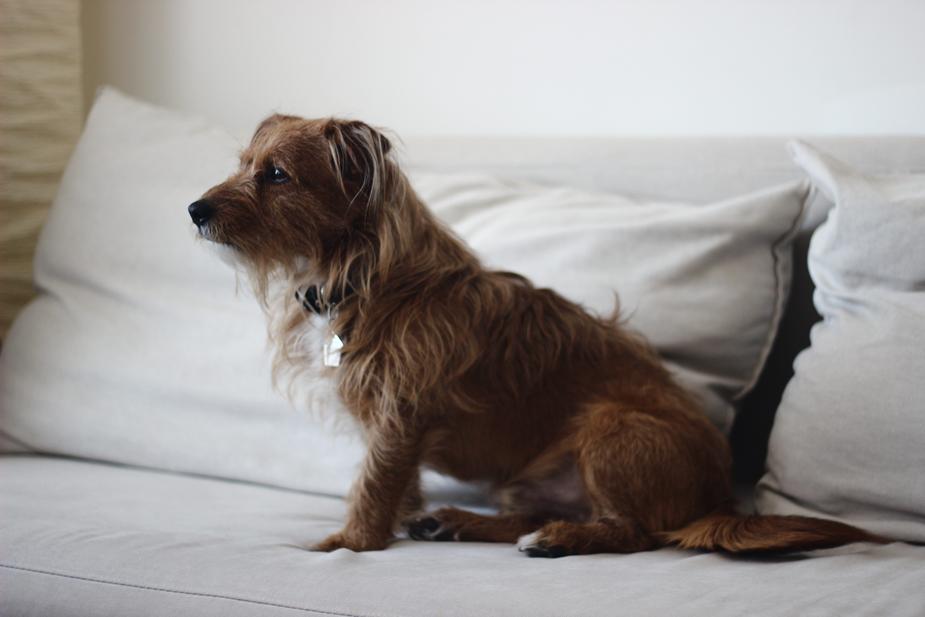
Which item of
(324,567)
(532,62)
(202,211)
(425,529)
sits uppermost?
(532,62)

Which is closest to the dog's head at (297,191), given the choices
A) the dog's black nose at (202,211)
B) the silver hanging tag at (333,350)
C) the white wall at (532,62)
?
the dog's black nose at (202,211)

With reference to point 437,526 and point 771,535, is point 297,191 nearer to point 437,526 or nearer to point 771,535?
point 437,526

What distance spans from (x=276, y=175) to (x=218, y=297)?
0.58 meters

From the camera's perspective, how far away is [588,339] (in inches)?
63.9

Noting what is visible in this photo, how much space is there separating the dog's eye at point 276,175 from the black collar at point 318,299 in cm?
18

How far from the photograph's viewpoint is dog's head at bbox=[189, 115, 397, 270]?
1.41 metres

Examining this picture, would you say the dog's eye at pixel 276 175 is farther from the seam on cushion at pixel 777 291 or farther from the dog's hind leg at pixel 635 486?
the seam on cushion at pixel 777 291

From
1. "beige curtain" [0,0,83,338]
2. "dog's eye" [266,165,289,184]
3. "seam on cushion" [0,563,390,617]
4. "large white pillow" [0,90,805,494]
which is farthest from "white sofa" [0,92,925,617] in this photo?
"beige curtain" [0,0,83,338]

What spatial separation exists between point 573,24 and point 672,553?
1.38 m

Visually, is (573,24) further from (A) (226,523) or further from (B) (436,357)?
(A) (226,523)

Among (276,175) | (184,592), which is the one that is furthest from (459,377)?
(184,592)

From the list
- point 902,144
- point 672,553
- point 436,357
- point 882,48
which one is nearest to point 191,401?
point 436,357

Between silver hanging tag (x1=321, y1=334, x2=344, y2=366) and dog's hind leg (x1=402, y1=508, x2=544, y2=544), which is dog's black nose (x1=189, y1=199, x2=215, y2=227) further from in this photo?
dog's hind leg (x1=402, y1=508, x2=544, y2=544)

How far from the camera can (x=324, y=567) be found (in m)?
1.28
